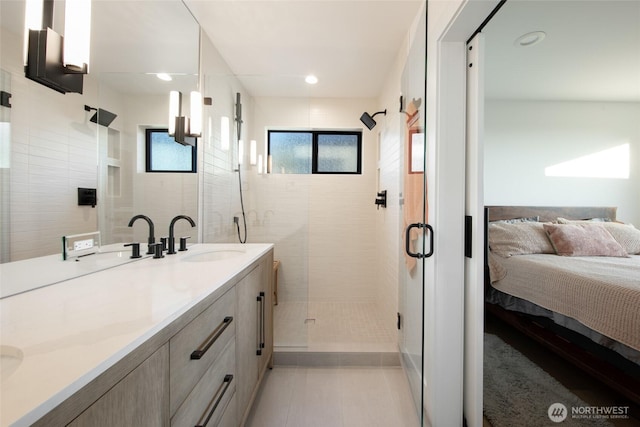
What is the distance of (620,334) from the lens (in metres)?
1.42

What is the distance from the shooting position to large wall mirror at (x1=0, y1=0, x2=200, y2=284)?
2.56 feet

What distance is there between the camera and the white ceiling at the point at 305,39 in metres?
1.71

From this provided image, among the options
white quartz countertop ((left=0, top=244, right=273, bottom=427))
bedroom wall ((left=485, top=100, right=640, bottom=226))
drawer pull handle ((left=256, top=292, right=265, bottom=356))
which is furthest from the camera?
bedroom wall ((left=485, top=100, right=640, bottom=226))

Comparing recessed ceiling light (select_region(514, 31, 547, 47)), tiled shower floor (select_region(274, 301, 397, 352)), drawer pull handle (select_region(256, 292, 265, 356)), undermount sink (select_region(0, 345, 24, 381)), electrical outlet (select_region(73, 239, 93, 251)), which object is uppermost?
recessed ceiling light (select_region(514, 31, 547, 47))

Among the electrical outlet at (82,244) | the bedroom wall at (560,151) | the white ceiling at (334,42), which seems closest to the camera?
the electrical outlet at (82,244)

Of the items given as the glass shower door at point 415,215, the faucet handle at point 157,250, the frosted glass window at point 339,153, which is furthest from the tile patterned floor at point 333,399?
the frosted glass window at point 339,153

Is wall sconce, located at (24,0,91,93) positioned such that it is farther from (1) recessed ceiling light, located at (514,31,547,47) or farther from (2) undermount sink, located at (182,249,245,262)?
(1) recessed ceiling light, located at (514,31,547,47)

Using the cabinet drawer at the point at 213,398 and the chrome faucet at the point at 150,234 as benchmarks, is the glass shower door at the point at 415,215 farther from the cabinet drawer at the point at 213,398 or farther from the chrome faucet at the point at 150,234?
the chrome faucet at the point at 150,234

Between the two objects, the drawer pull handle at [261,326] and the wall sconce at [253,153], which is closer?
the drawer pull handle at [261,326]

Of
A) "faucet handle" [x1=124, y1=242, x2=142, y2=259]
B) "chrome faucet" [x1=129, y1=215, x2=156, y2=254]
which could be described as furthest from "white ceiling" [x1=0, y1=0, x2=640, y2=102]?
"faucet handle" [x1=124, y1=242, x2=142, y2=259]

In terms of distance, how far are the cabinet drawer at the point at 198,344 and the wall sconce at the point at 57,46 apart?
959 mm

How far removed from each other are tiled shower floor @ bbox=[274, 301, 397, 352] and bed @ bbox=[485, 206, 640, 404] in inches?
44.3

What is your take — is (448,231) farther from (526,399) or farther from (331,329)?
(331,329)

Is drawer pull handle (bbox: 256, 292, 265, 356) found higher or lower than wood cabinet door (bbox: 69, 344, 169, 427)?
lower
